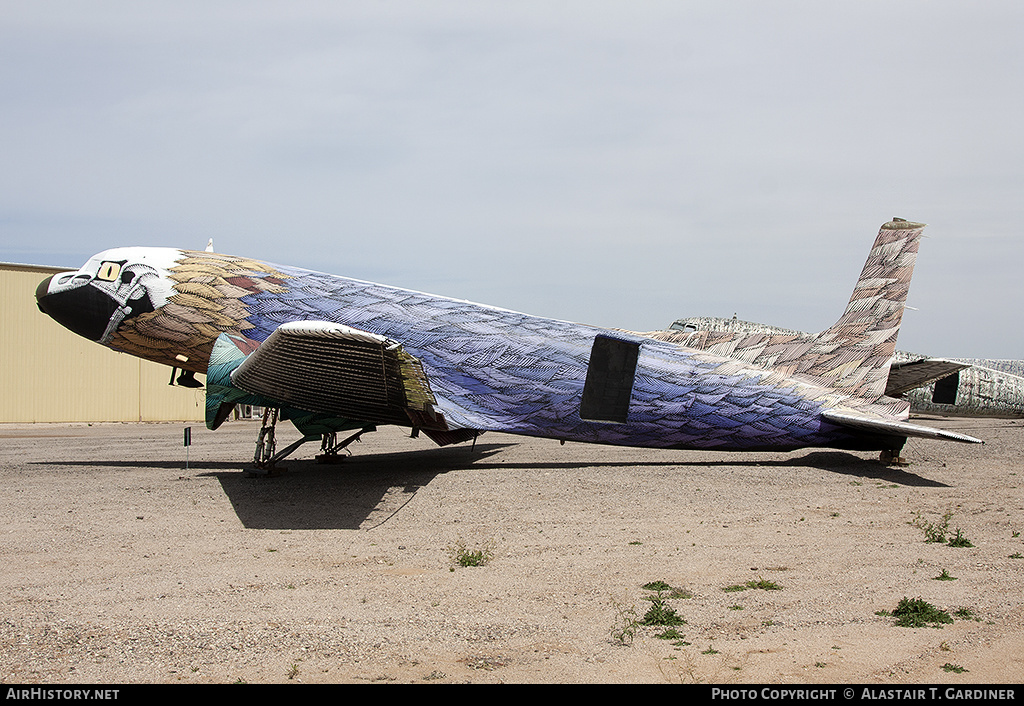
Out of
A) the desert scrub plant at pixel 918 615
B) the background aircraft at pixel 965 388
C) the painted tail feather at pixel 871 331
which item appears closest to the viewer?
the desert scrub plant at pixel 918 615

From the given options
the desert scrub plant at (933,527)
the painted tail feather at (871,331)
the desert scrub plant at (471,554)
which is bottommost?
the desert scrub plant at (471,554)

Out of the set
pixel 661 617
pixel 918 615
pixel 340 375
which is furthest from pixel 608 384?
pixel 918 615

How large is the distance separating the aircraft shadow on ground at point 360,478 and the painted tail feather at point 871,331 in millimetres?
1791

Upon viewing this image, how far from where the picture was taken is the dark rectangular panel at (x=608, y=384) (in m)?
14.8

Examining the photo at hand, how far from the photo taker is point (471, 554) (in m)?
9.68

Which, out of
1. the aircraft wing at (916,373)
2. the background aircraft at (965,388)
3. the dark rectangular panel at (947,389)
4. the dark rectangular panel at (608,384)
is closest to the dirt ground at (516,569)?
the dark rectangular panel at (608,384)

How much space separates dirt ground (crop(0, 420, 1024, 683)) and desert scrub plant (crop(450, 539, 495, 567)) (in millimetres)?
71

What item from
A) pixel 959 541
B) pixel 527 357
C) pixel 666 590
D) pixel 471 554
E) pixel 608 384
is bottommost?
pixel 471 554

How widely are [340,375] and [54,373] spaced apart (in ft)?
94.4

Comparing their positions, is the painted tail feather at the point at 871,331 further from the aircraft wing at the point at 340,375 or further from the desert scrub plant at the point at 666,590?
the desert scrub plant at the point at 666,590

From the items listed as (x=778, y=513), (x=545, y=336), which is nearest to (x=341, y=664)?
(x=778, y=513)

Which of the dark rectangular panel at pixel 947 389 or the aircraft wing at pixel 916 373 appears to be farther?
the dark rectangular panel at pixel 947 389

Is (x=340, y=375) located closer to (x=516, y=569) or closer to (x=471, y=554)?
(x=471, y=554)

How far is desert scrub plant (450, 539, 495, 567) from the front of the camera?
9289 mm
